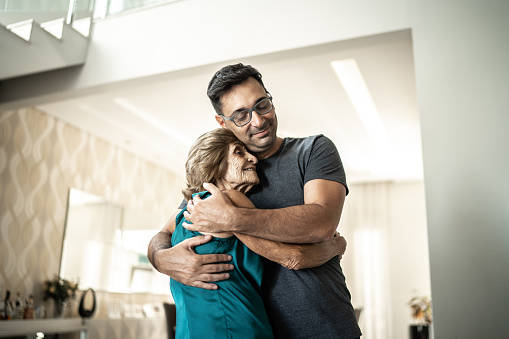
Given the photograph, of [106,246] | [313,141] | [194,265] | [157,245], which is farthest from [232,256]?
[106,246]

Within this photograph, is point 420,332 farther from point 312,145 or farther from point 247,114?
point 247,114

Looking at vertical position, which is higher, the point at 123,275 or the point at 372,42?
the point at 372,42

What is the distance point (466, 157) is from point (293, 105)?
2.96m

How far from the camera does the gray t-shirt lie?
1.24 m

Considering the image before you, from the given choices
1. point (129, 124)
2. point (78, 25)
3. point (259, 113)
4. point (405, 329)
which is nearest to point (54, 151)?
point (129, 124)

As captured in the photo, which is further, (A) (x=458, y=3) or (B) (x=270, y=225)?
(A) (x=458, y=3)

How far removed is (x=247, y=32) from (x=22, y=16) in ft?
6.27

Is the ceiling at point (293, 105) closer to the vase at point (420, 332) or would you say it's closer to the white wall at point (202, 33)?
the white wall at point (202, 33)

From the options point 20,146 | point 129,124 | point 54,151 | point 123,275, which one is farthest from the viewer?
point 123,275

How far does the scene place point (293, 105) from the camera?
18.3 feet

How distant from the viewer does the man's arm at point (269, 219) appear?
113 cm

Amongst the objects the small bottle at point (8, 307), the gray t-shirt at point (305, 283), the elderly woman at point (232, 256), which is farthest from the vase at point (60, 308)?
the gray t-shirt at point (305, 283)

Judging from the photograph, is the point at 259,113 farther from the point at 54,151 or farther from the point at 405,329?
the point at 405,329

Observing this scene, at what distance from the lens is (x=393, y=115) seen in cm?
581
